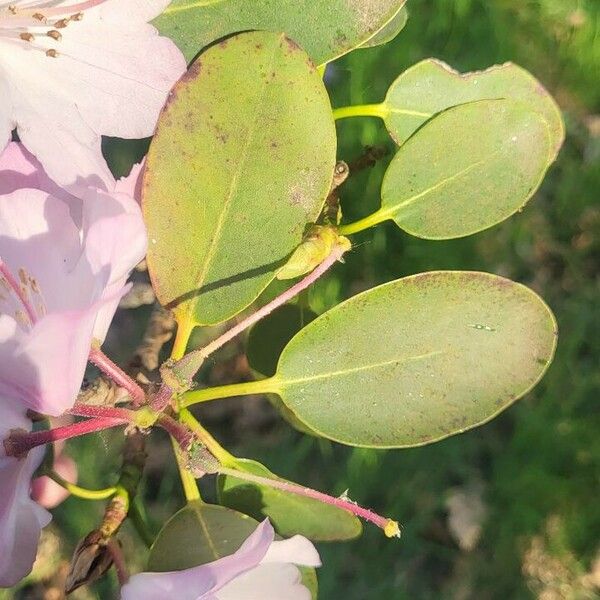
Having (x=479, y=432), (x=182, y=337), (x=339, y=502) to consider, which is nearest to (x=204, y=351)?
(x=182, y=337)

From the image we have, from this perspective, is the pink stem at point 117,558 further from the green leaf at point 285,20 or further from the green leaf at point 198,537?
the green leaf at point 285,20

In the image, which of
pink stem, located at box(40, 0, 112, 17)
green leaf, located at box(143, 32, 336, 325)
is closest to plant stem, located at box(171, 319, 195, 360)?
green leaf, located at box(143, 32, 336, 325)

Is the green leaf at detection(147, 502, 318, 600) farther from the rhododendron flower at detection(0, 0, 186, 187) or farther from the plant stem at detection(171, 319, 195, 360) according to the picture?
the rhododendron flower at detection(0, 0, 186, 187)

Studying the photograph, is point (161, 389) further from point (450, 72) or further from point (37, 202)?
point (450, 72)

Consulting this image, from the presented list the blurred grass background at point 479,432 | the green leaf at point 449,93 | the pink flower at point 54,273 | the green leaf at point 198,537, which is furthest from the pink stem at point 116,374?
the blurred grass background at point 479,432

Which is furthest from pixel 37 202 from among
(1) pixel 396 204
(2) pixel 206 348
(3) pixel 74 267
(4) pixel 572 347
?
(4) pixel 572 347
